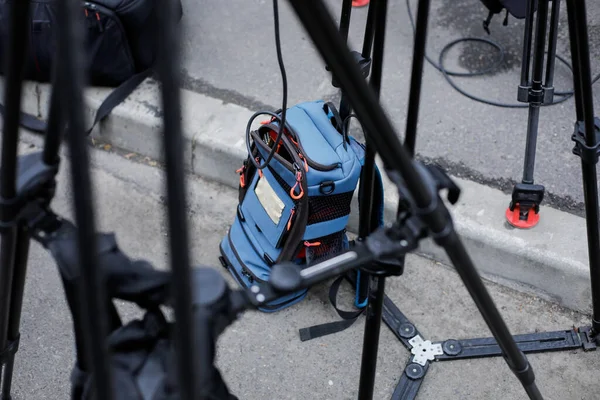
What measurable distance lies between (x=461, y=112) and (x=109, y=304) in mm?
1908

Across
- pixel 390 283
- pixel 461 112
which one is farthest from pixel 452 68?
pixel 390 283

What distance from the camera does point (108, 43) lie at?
8.34 feet

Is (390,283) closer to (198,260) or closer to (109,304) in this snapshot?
(198,260)

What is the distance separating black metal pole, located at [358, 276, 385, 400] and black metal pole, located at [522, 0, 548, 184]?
669mm

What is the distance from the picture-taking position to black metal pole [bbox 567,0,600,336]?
129cm

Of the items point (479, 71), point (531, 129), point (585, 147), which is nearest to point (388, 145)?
point (585, 147)

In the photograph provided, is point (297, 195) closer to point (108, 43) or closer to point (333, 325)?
point (333, 325)

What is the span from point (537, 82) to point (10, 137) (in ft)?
4.04

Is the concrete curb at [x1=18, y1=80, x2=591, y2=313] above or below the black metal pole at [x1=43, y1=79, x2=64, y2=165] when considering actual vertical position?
below

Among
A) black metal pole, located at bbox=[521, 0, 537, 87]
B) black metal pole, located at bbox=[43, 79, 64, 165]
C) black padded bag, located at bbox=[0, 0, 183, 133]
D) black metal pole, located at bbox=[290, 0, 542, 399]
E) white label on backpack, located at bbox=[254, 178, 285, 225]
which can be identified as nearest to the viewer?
black metal pole, located at bbox=[290, 0, 542, 399]

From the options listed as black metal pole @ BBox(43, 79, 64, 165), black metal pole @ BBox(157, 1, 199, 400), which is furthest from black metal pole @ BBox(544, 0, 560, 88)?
black metal pole @ BBox(157, 1, 199, 400)

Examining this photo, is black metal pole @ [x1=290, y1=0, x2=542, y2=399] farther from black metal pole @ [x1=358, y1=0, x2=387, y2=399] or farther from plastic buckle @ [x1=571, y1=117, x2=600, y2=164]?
plastic buckle @ [x1=571, y1=117, x2=600, y2=164]

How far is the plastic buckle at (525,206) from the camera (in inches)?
77.9

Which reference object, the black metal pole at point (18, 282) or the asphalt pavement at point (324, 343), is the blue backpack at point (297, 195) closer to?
the asphalt pavement at point (324, 343)
